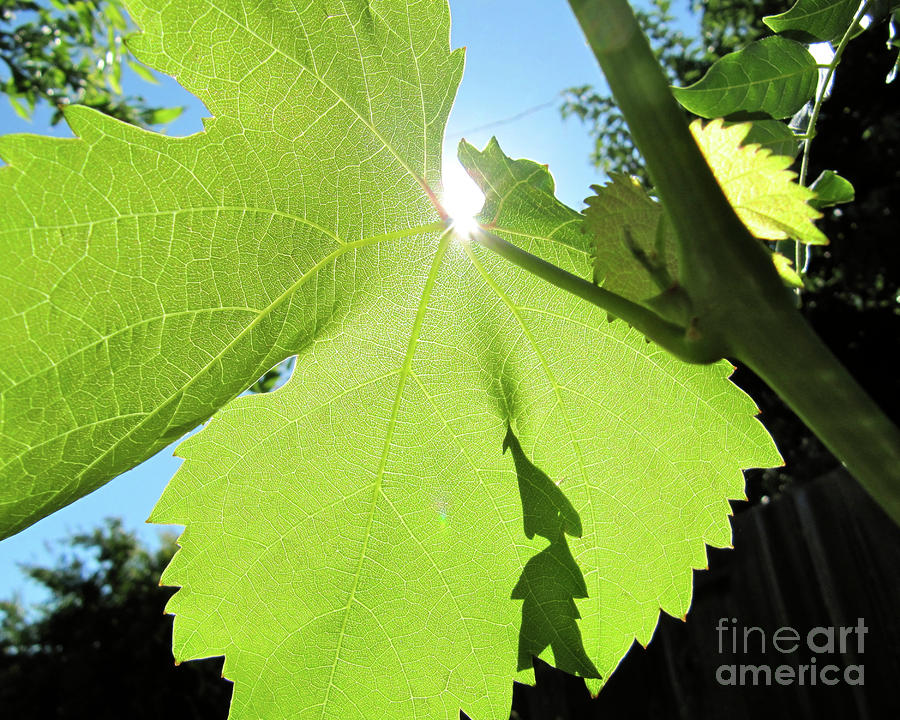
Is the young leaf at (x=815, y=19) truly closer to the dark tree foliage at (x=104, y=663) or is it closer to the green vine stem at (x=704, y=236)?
the green vine stem at (x=704, y=236)

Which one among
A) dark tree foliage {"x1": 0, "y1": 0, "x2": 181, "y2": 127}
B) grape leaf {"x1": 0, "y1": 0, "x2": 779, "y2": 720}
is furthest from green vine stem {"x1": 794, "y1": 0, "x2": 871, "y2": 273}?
dark tree foliage {"x1": 0, "y1": 0, "x2": 181, "y2": 127}

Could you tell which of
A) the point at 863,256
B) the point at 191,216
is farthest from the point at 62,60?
the point at 863,256

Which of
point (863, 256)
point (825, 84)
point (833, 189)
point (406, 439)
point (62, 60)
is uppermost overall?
point (863, 256)

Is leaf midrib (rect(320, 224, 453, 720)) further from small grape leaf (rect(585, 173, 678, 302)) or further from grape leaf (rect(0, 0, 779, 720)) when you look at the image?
small grape leaf (rect(585, 173, 678, 302))

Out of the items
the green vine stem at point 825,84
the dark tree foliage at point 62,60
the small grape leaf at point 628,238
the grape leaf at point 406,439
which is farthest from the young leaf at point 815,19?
the dark tree foliage at point 62,60

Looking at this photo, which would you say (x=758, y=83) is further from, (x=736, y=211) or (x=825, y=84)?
(x=736, y=211)

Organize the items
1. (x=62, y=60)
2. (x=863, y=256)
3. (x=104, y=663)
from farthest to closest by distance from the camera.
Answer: (x=104, y=663) → (x=863, y=256) → (x=62, y=60)
